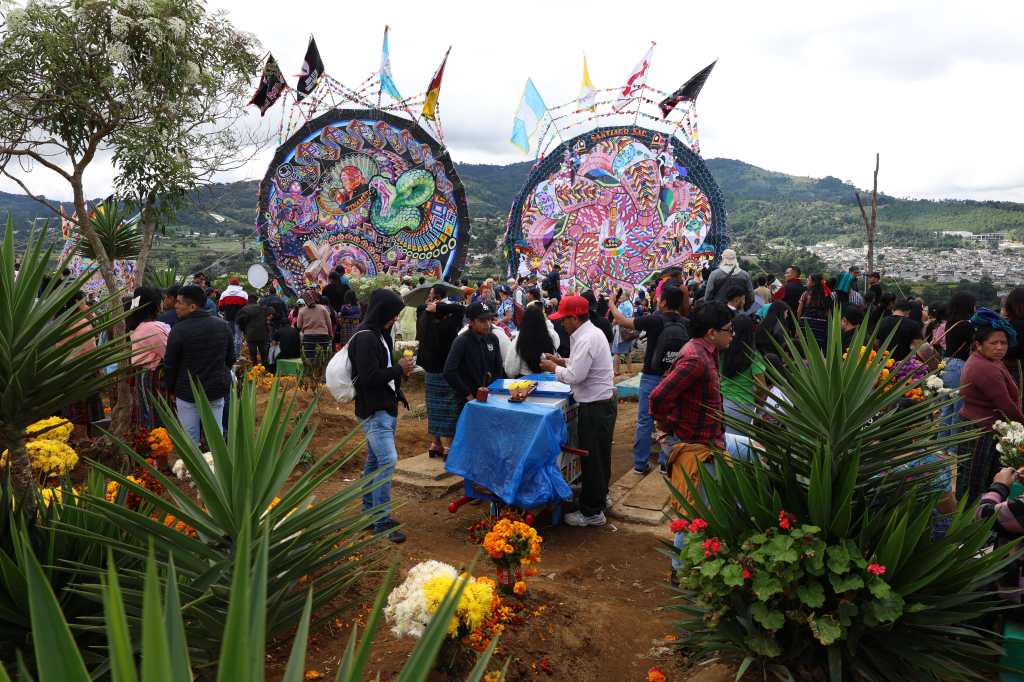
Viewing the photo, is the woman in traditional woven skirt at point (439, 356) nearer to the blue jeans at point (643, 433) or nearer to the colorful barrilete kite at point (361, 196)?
the blue jeans at point (643, 433)

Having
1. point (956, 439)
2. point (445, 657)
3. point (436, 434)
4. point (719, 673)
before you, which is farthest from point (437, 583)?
point (436, 434)

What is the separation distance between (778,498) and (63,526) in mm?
2897

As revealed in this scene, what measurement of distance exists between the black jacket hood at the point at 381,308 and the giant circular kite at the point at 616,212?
49.1 feet

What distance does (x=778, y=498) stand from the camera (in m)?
3.03

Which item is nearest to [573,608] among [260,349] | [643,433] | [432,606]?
[432,606]

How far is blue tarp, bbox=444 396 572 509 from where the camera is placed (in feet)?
16.6

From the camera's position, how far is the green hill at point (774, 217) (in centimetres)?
6069

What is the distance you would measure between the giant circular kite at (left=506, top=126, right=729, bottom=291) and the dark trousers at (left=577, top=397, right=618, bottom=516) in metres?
14.3

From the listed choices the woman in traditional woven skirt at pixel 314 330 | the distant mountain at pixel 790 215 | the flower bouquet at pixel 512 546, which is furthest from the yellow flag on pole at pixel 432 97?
the distant mountain at pixel 790 215

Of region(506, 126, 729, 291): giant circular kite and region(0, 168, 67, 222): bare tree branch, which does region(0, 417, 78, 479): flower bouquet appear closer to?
region(0, 168, 67, 222): bare tree branch

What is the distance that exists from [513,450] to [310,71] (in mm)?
15272

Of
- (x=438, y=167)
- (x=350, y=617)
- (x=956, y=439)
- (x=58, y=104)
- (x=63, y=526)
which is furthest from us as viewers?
(x=438, y=167)

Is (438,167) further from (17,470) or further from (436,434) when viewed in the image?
(17,470)

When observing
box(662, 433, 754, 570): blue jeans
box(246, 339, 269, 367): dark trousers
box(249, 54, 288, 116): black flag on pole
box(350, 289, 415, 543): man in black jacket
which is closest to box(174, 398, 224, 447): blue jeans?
box(350, 289, 415, 543): man in black jacket
